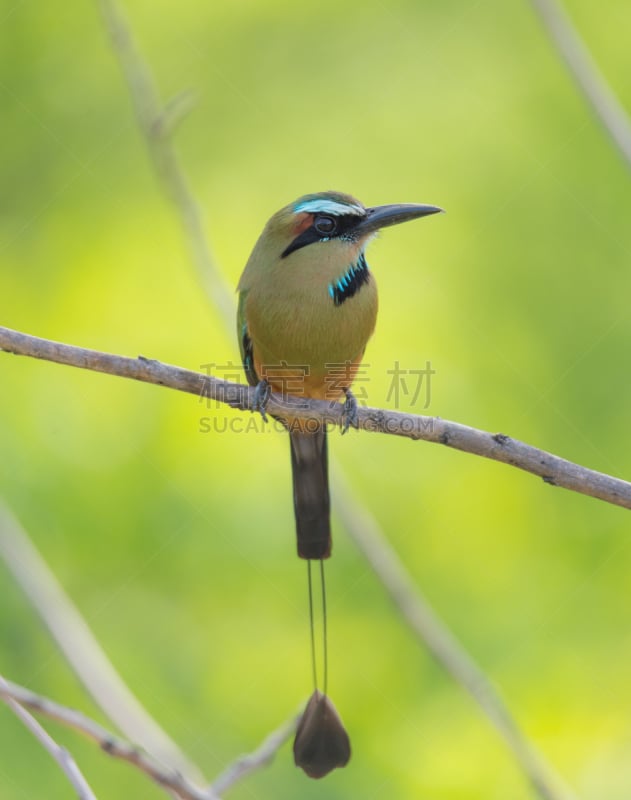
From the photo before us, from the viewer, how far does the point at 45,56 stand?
434cm

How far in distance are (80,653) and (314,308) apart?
1.14m

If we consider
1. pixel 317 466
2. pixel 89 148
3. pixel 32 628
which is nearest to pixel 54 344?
pixel 317 466

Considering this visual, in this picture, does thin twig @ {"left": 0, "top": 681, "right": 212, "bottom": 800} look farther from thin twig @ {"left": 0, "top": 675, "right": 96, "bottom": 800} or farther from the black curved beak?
the black curved beak

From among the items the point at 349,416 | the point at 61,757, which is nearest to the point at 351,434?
the point at 349,416

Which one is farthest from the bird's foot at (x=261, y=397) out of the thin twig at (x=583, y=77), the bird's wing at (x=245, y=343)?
the thin twig at (x=583, y=77)

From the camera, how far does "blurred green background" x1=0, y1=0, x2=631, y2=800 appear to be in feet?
10.4

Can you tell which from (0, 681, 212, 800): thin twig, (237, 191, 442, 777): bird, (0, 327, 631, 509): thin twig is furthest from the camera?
(237, 191, 442, 777): bird

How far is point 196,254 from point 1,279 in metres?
1.32

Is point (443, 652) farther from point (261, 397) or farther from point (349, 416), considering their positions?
point (261, 397)

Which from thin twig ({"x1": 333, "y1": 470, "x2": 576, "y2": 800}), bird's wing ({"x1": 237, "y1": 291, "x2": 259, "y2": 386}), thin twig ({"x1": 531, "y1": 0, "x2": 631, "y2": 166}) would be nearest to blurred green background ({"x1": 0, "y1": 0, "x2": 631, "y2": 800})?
bird's wing ({"x1": 237, "y1": 291, "x2": 259, "y2": 386})

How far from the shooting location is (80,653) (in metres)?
2.27

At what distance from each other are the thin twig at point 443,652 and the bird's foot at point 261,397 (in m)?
0.28

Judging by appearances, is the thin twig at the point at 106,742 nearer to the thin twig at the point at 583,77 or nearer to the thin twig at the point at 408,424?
the thin twig at the point at 408,424

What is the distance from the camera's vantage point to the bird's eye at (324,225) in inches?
116
